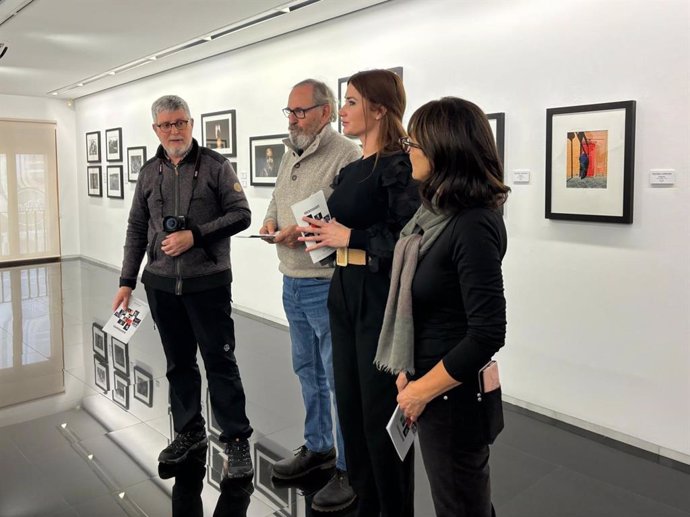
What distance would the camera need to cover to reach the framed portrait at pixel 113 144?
32.0ft

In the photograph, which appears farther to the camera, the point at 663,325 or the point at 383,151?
the point at 663,325

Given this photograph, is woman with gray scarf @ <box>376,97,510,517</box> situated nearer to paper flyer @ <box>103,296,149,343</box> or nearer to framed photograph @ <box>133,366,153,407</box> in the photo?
paper flyer @ <box>103,296,149,343</box>

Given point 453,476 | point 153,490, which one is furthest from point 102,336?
point 453,476

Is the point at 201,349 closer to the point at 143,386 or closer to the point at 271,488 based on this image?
the point at 271,488

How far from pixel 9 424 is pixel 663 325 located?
389 centimetres

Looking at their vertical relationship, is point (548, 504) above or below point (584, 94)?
below

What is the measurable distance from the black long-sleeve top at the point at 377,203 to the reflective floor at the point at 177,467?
1.29 meters

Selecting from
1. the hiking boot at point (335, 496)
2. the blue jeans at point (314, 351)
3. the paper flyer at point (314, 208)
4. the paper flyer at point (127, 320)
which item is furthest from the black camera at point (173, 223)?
the hiking boot at point (335, 496)

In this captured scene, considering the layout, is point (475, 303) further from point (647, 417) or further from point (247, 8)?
point (247, 8)

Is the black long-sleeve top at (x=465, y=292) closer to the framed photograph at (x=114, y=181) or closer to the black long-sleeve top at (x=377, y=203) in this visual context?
the black long-sleeve top at (x=377, y=203)

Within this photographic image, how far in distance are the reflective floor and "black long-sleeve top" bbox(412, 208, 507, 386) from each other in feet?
4.54

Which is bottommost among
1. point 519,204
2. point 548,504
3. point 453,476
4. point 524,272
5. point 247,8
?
point 548,504

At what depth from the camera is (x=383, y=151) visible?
7.11 feet

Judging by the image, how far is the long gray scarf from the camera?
1.63 meters
